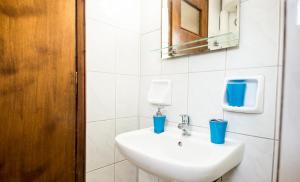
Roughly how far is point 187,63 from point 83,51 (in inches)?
23.9

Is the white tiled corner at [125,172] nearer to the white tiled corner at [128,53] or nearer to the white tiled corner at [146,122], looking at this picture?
the white tiled corner at [146,122]

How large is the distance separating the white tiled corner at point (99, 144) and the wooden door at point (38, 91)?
6cm

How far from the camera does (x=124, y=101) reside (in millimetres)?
1230

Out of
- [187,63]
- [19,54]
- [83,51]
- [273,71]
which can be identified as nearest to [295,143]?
[273,71]

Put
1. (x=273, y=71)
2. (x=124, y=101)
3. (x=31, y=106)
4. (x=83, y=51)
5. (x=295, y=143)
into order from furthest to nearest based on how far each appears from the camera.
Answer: (x=124, y=101), (x=83, y=51), (x=31, y=106), (x=273, y=71), (x=295, y=143)

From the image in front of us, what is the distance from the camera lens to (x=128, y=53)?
124cm

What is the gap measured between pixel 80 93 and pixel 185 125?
625 mm

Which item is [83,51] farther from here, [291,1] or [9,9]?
[291,1]

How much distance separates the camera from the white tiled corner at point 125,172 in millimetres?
1208

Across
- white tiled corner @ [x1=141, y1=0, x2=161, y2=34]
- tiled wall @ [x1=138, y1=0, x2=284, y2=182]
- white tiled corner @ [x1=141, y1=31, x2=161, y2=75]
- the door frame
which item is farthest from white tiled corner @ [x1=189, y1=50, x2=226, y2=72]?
the door frame

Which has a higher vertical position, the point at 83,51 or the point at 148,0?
the point at 148,0

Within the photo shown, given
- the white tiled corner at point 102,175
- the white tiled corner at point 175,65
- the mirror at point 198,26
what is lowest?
the white tiled corner at point 102,175

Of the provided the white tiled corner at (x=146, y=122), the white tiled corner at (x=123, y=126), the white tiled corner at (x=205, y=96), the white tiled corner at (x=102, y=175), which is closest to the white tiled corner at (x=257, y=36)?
the white tiled corner at (x=205, y=96)

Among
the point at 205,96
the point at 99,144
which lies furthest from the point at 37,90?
the point at 205,96
